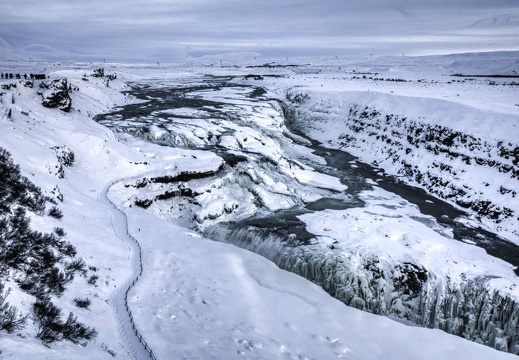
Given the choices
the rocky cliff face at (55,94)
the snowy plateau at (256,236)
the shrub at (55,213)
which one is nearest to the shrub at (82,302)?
the snowy plateau at (256,236)

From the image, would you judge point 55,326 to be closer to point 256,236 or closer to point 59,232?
point 59,232

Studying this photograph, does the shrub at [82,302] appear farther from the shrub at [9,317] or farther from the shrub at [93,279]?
the shrub at [9,317]

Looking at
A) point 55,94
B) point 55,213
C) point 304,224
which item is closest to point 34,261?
point 55,213

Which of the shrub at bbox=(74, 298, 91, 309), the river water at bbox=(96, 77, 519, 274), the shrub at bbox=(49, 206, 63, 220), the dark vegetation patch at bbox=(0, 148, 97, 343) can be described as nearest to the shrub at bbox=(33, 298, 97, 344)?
the dark vegetation patch at bbox=(0, 148, 97, 343)

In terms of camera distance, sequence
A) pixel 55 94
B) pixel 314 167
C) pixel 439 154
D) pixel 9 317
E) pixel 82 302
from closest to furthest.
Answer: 1. pixel 9 317
2. pixel 82 302
3. pixel 55 94
4. pixel 439 154
5. pixel 314 167

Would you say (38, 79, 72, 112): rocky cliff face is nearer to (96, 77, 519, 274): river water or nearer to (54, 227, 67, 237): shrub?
(96, 77, 519, 274): river water

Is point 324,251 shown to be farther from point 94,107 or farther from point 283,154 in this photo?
point 94,107

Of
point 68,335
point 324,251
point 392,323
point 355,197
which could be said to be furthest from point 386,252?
point 68,335
